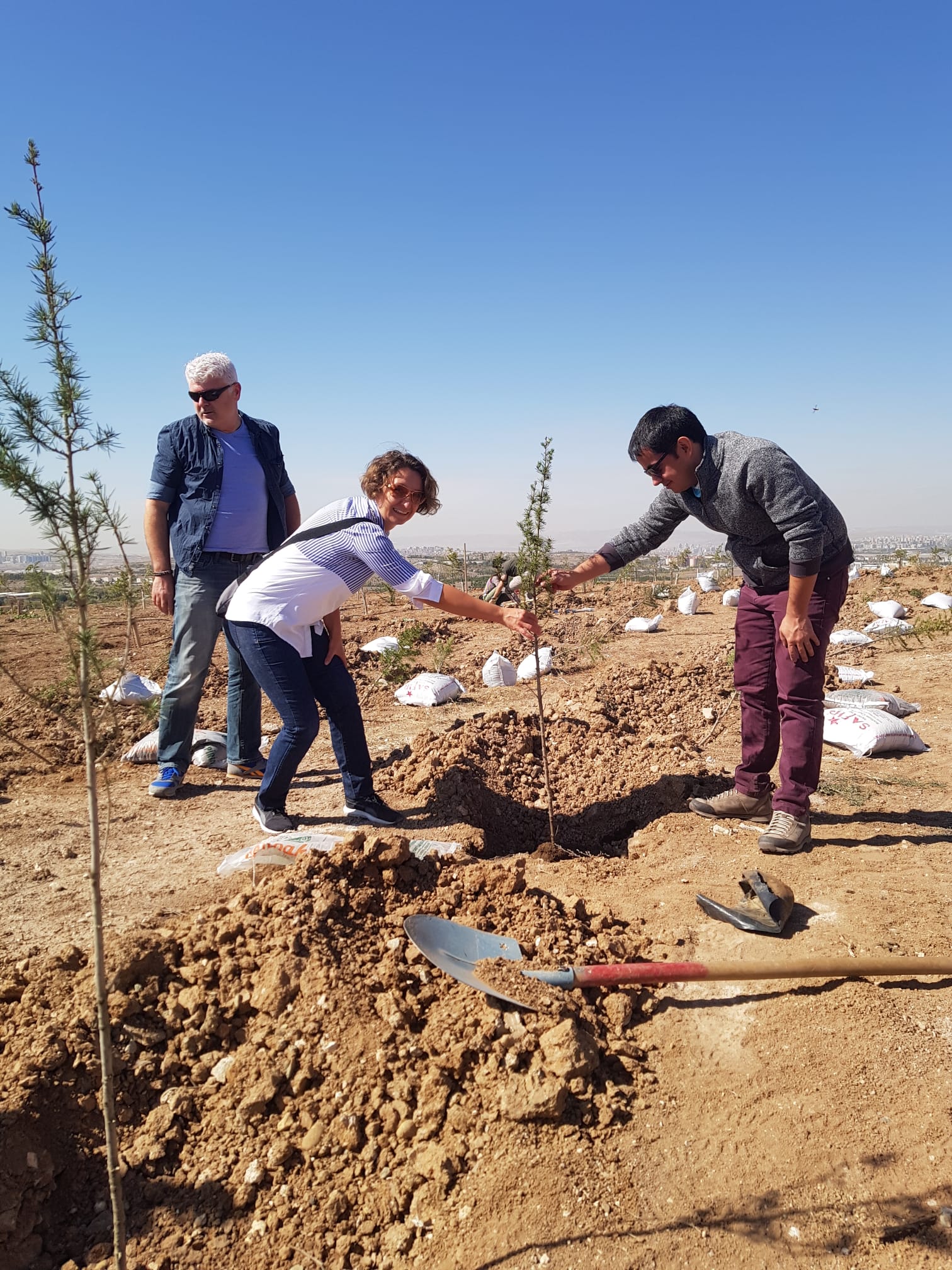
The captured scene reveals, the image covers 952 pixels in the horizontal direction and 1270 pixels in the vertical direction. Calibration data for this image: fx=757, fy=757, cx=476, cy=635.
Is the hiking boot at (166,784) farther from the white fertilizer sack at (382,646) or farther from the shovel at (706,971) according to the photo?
the white fertilizer sack at (382,646)

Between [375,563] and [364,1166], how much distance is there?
75.3 inches

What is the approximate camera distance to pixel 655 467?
2.97m

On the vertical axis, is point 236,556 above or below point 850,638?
above

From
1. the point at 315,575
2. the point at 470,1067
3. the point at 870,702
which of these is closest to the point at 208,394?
the point at 315,575

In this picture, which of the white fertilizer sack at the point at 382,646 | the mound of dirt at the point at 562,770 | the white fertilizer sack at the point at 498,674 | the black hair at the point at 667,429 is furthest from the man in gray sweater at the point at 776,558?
the white fertilizer sack at the point at 382,646

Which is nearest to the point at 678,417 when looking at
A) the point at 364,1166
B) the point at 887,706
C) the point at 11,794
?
the point at 364,1166

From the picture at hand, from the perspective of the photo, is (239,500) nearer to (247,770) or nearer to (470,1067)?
(247,770)

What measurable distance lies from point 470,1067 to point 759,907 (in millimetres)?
1124

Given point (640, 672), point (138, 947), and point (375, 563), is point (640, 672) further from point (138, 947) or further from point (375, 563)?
point (138, 947)

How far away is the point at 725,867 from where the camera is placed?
2957 mm

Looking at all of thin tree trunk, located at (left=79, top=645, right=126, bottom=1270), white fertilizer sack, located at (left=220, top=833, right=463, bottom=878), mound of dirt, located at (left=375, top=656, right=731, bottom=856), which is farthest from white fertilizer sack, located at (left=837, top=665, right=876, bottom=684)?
Answer: thin tree trunk, located at (left=79, top=645, right=126, bottom=1270)

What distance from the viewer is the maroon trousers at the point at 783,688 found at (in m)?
2.94

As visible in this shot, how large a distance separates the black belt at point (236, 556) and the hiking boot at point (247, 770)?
114cm

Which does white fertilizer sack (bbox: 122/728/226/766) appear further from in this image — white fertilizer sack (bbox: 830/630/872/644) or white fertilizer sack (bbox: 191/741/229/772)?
white fertilizer sack (bbox: 830/630/872/644)
